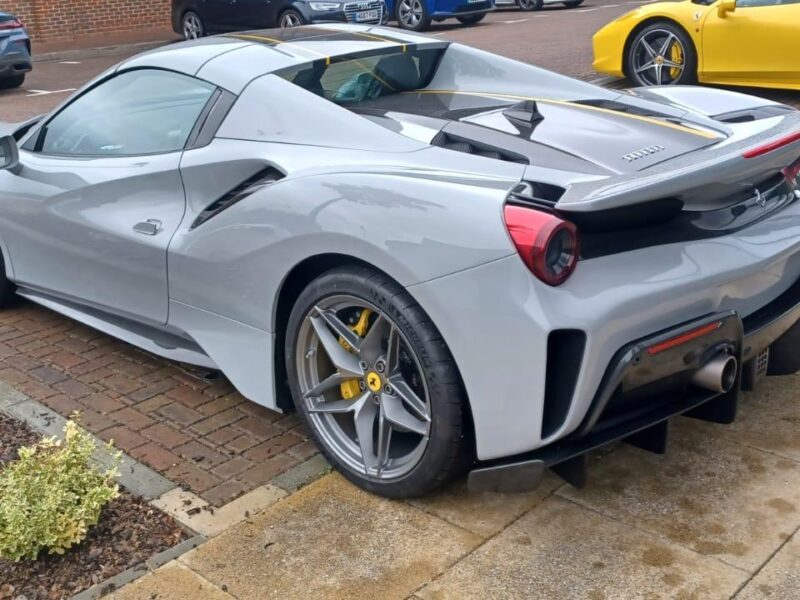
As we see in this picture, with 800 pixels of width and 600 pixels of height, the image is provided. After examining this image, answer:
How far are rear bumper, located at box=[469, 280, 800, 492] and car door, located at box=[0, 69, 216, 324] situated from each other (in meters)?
1.72

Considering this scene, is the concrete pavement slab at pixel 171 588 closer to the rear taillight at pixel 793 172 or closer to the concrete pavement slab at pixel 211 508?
the concrete pavement slab at pixel 211 508

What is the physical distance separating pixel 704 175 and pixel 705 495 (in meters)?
1.06

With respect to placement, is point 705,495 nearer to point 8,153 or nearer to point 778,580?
point 778,580

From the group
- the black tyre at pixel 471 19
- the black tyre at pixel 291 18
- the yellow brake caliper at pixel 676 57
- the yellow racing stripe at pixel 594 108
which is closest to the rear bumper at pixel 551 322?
the yellow racing stripe at pixel 594 108

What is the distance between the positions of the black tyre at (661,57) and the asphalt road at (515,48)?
2.36 ft

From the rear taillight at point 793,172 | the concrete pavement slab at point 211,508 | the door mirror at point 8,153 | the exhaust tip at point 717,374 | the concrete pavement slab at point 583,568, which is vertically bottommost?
the concrete pavement slab at point 211,508

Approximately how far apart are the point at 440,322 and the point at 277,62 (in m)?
1.45

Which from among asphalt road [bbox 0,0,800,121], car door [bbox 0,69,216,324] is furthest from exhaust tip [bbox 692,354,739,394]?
asphalt road [bbox 0,0,800,121]

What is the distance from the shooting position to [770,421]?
371cm

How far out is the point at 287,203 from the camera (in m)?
3.35

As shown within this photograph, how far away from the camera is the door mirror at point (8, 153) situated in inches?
183

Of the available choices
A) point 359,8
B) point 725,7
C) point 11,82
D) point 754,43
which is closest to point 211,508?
point 754,43

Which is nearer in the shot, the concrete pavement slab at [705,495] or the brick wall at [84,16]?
the concrete pavement slab at [705,495]

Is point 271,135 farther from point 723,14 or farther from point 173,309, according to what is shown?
point 723,14
